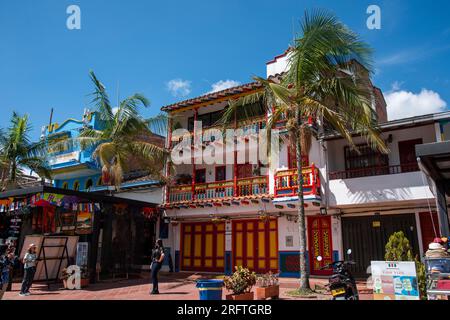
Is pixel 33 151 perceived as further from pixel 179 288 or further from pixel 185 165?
pixel 179 288

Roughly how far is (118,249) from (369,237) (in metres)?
10.8

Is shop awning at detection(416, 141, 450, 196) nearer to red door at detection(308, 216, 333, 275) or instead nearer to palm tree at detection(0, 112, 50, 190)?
red door at detection(308, 216, 333, 275)

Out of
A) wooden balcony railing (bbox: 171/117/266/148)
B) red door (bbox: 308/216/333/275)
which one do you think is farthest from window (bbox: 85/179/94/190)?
red door (bbox: 308/216/333/275)

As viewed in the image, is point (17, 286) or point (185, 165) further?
point (185, 165)

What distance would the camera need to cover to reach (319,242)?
1645 centimetres

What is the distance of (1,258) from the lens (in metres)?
11.3

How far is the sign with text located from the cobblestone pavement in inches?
141

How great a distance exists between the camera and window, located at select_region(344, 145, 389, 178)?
15.7 m

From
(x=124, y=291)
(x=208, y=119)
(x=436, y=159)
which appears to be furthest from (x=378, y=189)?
(x=208, y=119)

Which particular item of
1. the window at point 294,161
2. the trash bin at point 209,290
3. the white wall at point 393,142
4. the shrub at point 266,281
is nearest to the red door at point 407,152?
the white wall at point 393,142

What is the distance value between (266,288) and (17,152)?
14.9 meters

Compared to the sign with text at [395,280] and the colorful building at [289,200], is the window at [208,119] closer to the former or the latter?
the colorful building at [289,200]

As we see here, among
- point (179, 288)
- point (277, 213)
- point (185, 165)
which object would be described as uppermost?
point (185, 165)
